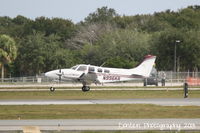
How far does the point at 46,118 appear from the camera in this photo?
95.5 ft

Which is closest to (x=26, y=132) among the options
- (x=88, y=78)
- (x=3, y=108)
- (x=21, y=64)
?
(x=3, y=108)

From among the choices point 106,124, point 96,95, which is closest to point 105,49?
point 96,95

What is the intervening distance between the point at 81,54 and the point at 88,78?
58.1m

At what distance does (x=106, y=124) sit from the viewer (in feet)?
84.7

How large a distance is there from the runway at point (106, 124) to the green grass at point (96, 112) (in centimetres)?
215

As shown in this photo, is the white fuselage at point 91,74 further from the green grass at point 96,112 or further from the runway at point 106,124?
the runway at point 106,124

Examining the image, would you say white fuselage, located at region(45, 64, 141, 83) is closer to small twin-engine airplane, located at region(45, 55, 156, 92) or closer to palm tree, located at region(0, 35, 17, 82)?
small twin-engine airplane, located at region(45, 55, 156, 92)

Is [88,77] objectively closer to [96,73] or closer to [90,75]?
[90,75]

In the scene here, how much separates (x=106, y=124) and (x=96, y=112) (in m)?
6.47

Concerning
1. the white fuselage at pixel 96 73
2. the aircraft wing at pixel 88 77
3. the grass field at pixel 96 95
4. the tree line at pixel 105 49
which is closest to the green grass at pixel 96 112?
the grass field at pixel 96 95

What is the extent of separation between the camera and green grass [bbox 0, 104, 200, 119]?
98.5ft

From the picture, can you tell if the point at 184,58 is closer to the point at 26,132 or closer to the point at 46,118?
the point at 46,118

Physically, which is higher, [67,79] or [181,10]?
[181,10]

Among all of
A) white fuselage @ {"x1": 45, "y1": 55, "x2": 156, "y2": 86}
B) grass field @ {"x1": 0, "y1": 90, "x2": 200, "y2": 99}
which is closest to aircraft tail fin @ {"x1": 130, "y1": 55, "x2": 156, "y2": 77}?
white fuselage @ {"x1": 45, "y1": 55, "x2": 156, "y2": 86}
